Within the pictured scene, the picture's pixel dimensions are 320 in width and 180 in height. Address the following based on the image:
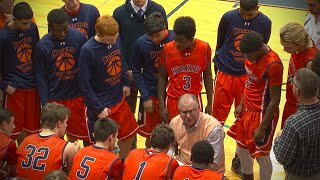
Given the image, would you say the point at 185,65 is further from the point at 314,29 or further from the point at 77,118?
the point at 314,29

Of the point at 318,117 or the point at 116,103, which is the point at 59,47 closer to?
the point at 116,103

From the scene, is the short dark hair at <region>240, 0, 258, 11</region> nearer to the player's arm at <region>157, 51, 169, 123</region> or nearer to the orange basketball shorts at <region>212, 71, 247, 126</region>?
the orange basketball shorts at <region>212, 71, 247, 126</region>

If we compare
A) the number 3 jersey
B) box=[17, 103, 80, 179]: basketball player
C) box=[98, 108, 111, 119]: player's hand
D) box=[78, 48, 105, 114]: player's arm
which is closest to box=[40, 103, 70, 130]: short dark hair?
box=[17, 103, 80, 179]: basketball player

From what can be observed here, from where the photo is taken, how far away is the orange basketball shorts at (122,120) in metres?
7.34

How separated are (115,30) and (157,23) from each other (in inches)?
18.9

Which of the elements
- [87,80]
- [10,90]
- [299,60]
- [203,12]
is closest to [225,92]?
[299,60]

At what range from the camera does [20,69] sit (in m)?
7.45

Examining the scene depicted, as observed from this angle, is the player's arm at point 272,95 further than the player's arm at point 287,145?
Yes

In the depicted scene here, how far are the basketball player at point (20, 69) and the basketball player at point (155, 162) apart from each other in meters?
2.11

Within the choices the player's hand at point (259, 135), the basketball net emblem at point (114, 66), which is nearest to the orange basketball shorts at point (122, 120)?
the basketball net emblem at point (114, 66)

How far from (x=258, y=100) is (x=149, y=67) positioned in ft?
4.53

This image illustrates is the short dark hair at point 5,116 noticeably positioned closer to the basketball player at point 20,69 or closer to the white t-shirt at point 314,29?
the basketball player at point 20,69

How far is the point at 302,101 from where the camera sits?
5516mm

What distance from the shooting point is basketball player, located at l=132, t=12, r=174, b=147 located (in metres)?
7.21
